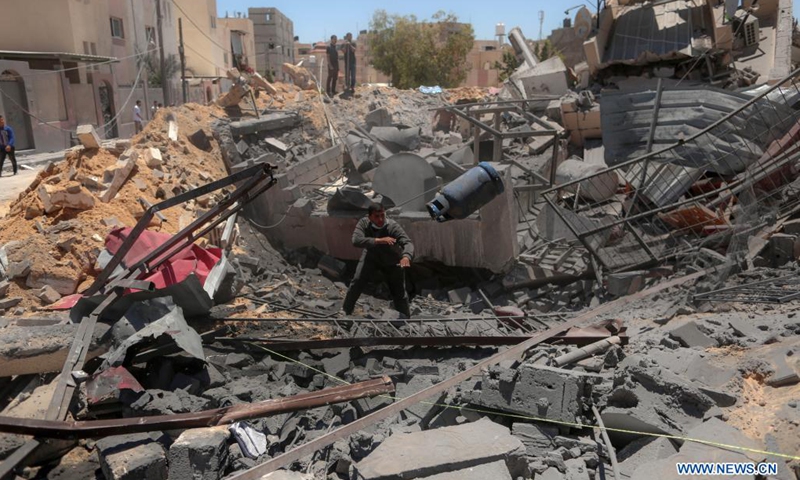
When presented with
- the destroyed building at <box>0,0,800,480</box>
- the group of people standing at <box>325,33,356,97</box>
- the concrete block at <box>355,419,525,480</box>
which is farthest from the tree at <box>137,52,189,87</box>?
the concrete block at <box>355,419,525,480</box>

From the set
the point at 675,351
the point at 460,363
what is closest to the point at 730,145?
the point at 675,351

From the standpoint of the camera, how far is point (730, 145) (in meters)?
7.96

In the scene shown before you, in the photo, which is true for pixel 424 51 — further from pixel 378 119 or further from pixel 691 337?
pixel 691 337

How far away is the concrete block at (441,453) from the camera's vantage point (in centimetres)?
309

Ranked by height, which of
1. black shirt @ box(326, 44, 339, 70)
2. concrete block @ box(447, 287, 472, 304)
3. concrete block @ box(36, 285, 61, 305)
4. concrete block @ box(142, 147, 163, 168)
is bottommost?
concrete block @ box(447, 287, 472, 304)

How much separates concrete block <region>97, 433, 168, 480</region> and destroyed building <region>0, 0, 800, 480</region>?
0.01 metres

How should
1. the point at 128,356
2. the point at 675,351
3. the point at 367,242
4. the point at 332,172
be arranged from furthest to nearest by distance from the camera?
1. the point at 332,172
2. the point at 367,242
3. the point at 128,356
4. the point at 675,351

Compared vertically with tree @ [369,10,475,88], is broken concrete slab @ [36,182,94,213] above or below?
below

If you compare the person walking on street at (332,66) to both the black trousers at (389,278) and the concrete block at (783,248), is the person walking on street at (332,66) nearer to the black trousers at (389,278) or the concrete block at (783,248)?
the black trousers at (389,278)

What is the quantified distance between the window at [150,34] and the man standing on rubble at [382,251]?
2744 cm

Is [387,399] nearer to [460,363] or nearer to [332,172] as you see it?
[460,363]

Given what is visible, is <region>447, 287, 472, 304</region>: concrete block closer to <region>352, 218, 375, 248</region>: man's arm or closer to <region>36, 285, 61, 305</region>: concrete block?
<region>352, 218, 375, 248</region>: man's arm

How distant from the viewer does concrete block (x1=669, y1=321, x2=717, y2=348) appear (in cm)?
429

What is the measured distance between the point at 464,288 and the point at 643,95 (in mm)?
4679
